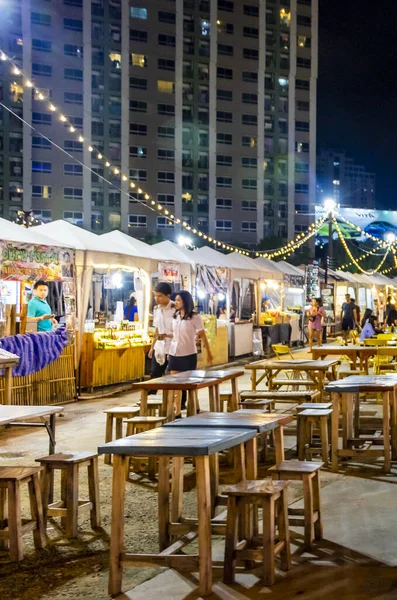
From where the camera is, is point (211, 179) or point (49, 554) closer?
point (49, 554)

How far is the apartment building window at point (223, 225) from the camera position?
7416 cm

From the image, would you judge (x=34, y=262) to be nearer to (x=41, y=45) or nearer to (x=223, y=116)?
(x=41, y=45)

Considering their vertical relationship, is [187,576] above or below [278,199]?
below

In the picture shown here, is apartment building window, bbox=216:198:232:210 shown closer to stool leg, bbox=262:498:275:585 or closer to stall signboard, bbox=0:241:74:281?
stall signboard, bbox=0:241:74:281

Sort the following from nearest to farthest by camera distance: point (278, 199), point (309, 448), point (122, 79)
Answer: point (309, 448), point (122, 79), point (278, 199)

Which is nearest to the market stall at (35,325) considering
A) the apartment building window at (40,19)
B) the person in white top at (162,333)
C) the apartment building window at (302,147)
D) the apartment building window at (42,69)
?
the person in white top at (162,333)

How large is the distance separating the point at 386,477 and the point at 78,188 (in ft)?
202

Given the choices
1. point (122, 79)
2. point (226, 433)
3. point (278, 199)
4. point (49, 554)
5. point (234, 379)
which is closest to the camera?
point (226, 433)

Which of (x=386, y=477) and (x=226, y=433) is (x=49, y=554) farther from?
(x=386, y=477)

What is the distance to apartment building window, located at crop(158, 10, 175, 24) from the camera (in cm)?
7206

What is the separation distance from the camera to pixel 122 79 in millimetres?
70125

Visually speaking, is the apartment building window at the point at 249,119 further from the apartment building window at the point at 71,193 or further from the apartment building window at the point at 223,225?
the apartment building window at the point at 71,193

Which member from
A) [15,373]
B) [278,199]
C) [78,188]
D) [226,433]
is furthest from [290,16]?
[226,433]

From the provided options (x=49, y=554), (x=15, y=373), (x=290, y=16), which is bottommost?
(x=49, y=554)
